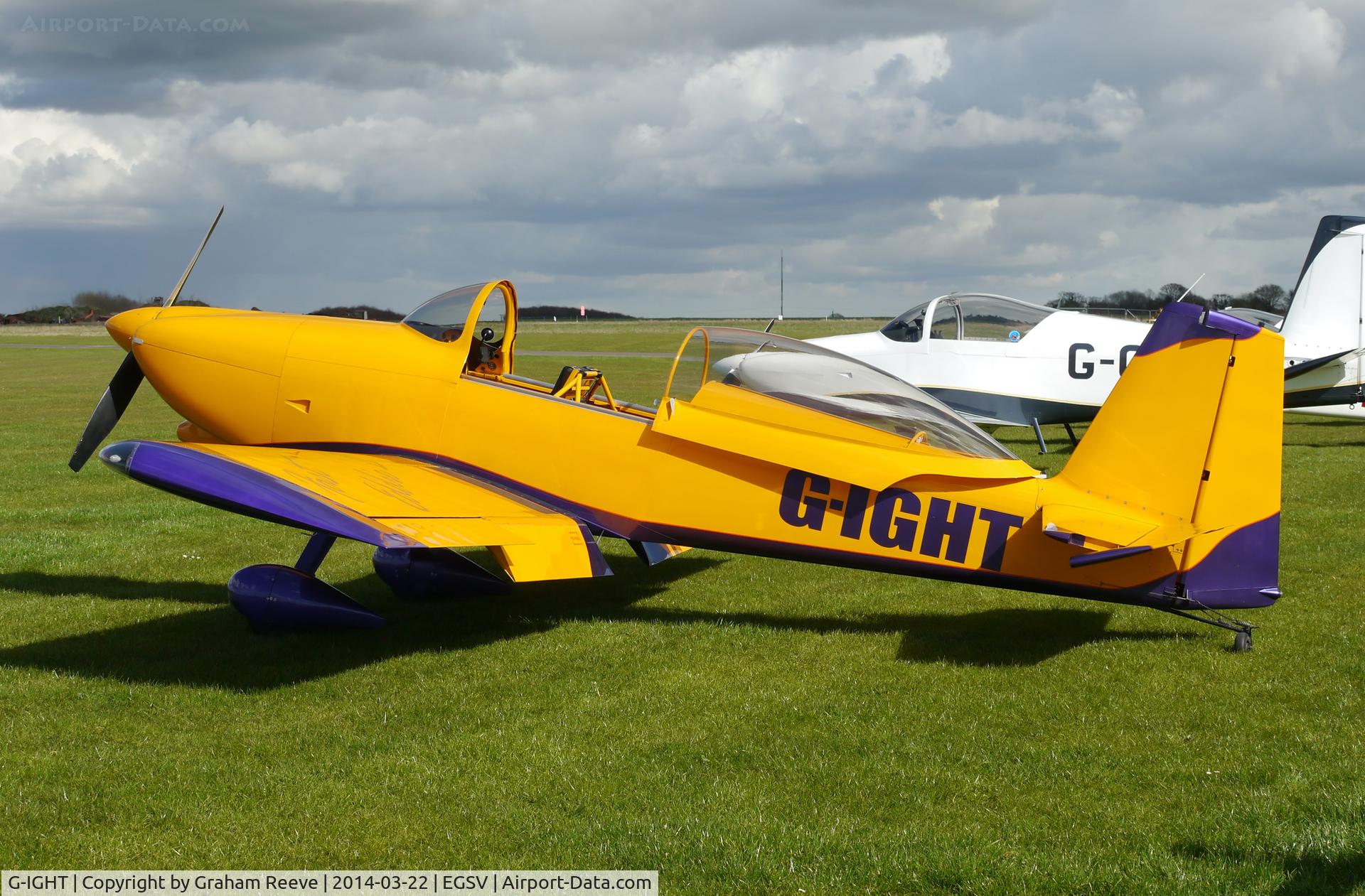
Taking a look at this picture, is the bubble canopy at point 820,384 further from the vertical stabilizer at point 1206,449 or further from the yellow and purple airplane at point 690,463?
the vertical stabilizer at point 1206,449

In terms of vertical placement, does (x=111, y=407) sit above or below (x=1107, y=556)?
above

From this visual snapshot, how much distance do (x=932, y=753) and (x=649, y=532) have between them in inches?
99.3

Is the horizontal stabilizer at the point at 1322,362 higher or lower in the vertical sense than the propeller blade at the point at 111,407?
higher

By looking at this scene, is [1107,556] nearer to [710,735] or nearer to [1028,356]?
[710,735]

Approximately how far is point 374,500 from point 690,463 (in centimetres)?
184

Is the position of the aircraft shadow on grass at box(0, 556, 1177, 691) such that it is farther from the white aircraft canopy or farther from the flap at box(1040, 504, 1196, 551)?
the white aircraft canopy

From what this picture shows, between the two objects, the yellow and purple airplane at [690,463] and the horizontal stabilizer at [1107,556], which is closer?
the horizontal stabilizer at [1107,556]

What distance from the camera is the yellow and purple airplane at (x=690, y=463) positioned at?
544 centimetres

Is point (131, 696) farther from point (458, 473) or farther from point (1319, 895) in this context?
point (1319, 895)

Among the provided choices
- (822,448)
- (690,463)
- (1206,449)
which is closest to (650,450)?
(690,463)

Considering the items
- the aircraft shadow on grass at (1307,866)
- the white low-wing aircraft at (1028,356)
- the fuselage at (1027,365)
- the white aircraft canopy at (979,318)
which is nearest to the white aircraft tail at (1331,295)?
the white low-wing aircraft at (1028,356)

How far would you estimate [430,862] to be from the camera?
379cm

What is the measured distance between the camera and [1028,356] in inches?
535

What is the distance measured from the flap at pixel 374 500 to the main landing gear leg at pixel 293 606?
53cm
